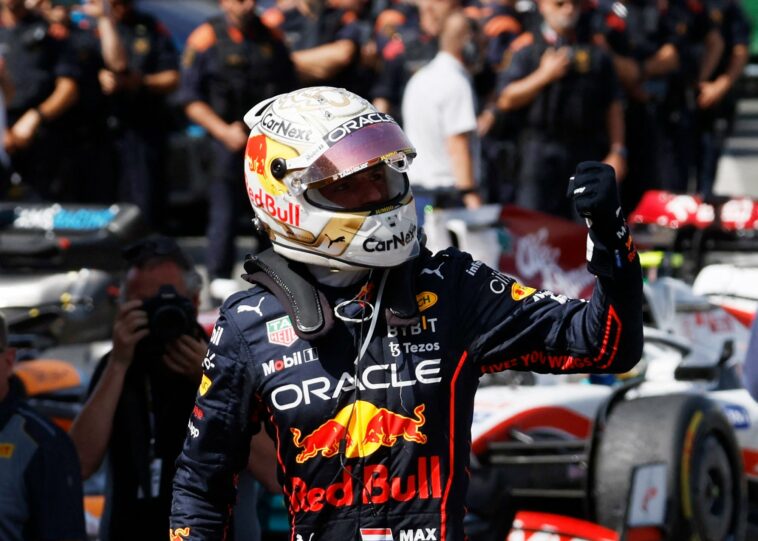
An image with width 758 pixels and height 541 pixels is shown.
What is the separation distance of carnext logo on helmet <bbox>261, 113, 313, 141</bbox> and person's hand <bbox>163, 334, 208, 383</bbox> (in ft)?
3.62

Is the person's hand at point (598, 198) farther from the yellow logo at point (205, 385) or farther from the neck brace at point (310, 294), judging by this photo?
the yellow logo at point (205, 385)

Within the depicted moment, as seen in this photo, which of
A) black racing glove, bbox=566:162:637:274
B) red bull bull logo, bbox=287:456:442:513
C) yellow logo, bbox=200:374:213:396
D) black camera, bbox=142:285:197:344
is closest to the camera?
black racing glove, bbox=566:162:637:274

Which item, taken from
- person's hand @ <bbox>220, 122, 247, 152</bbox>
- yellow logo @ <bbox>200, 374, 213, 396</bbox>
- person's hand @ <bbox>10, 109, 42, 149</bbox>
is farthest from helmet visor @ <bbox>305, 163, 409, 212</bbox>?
person's hand @ <bbox>10, 109, 42, 149</bbox>

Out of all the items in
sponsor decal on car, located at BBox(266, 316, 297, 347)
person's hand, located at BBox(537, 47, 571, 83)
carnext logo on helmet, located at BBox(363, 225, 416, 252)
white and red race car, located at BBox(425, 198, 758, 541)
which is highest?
carnext logo on helmet, located at BBox(363, 225, 416, 252)

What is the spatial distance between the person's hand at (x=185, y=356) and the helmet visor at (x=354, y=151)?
1160mm

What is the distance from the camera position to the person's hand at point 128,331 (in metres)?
4.38

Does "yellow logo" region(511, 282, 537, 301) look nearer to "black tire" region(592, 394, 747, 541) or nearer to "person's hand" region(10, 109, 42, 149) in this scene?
"black tire" region(592, 394, 747, 541)

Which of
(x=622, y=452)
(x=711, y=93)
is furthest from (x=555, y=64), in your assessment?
(x=622, y=452)

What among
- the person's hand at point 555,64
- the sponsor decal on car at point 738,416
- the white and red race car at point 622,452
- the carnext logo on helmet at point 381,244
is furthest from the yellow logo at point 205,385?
the person's hand at point 555,64

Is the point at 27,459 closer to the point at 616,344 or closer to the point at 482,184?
the point at 616,344

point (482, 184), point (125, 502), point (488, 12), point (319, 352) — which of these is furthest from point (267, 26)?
point (319, 352)

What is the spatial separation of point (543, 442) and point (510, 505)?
244 millimetres

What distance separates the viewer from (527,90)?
33.2 ft

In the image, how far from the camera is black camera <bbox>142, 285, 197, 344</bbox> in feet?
14.2
